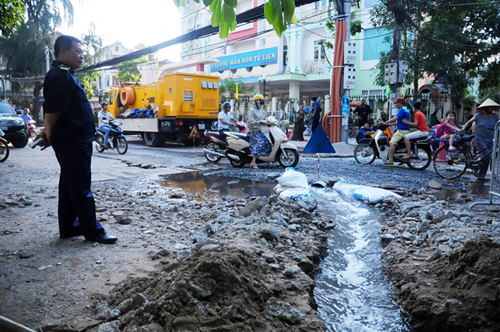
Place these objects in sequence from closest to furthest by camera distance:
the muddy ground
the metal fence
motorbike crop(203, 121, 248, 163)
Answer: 1. the muddy ground
2. the metal fence
3. motorbike crop(203, 121, 248, 163)

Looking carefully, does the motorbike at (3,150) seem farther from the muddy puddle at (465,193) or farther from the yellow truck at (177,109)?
the muddy puddle at (465,193)

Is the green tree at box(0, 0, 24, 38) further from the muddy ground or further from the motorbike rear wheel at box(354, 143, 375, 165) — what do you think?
the motorbike rear wheel at box(354, 143, 375, 165)

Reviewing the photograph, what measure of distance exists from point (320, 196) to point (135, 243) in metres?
3.39

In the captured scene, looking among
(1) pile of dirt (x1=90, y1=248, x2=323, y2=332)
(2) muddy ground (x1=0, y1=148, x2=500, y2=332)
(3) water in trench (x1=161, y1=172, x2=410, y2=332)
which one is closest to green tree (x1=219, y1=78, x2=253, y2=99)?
(3) water in trench (x1=161, y1=172, x2=410, y2=332)

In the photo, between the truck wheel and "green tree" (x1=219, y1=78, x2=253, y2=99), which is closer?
the truck wheel

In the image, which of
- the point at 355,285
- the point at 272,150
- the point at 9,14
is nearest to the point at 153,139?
the point at 272,150

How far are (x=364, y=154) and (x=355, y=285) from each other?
7.43 metres

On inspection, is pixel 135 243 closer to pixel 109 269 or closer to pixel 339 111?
pixel 109 269

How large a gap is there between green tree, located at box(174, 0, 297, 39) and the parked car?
1397 centimetres

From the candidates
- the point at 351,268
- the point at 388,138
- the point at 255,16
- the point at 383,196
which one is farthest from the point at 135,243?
the point at 255,16

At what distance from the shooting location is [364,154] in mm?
10297

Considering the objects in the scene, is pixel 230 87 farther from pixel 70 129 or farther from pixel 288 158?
pixel 70 129

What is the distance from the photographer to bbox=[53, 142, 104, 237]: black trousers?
11.1 feet

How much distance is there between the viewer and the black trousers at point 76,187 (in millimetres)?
3391
